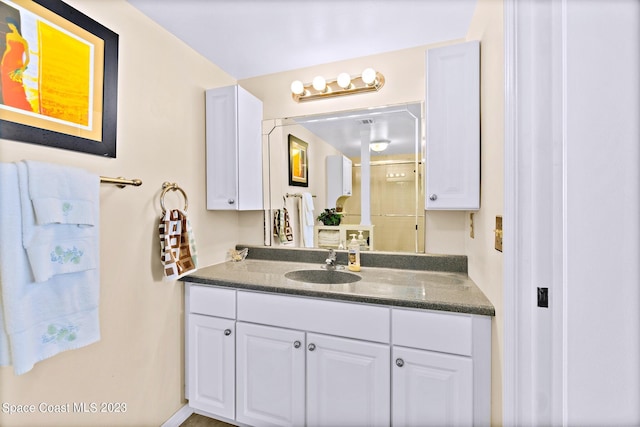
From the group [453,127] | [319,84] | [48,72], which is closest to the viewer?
[48,72]

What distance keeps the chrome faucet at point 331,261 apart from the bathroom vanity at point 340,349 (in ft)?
0.74

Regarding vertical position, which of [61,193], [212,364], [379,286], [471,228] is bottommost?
[212,364]

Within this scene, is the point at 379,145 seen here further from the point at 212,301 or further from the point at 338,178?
the point at 212,301

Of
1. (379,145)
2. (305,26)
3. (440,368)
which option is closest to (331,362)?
(440,368)

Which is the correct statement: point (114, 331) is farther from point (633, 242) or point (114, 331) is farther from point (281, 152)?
point (633, 242)

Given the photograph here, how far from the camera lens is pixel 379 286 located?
1413 millimetres

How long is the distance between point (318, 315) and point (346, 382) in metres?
0.33

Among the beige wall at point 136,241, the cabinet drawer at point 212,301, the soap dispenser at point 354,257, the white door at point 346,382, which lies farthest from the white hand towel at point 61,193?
the soap dispenser at point 354,257

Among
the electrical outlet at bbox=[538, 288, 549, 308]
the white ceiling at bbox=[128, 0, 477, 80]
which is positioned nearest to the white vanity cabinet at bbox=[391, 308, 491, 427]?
the electrical outlet at bbox=[538, 288, 549, 308]

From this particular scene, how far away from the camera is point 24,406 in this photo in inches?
39.9

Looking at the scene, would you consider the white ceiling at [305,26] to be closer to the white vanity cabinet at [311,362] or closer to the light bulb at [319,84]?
the light bulb at [319,84]

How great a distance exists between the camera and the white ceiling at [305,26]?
1.40 meters

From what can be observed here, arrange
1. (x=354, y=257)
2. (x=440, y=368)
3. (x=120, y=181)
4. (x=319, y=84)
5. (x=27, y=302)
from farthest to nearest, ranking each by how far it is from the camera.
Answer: (x=319, y=84) → (x=354, y=257) → (x=120, y=181) → (x=440, y=368) → (x=27, y=302)

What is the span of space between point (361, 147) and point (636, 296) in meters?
1.60
